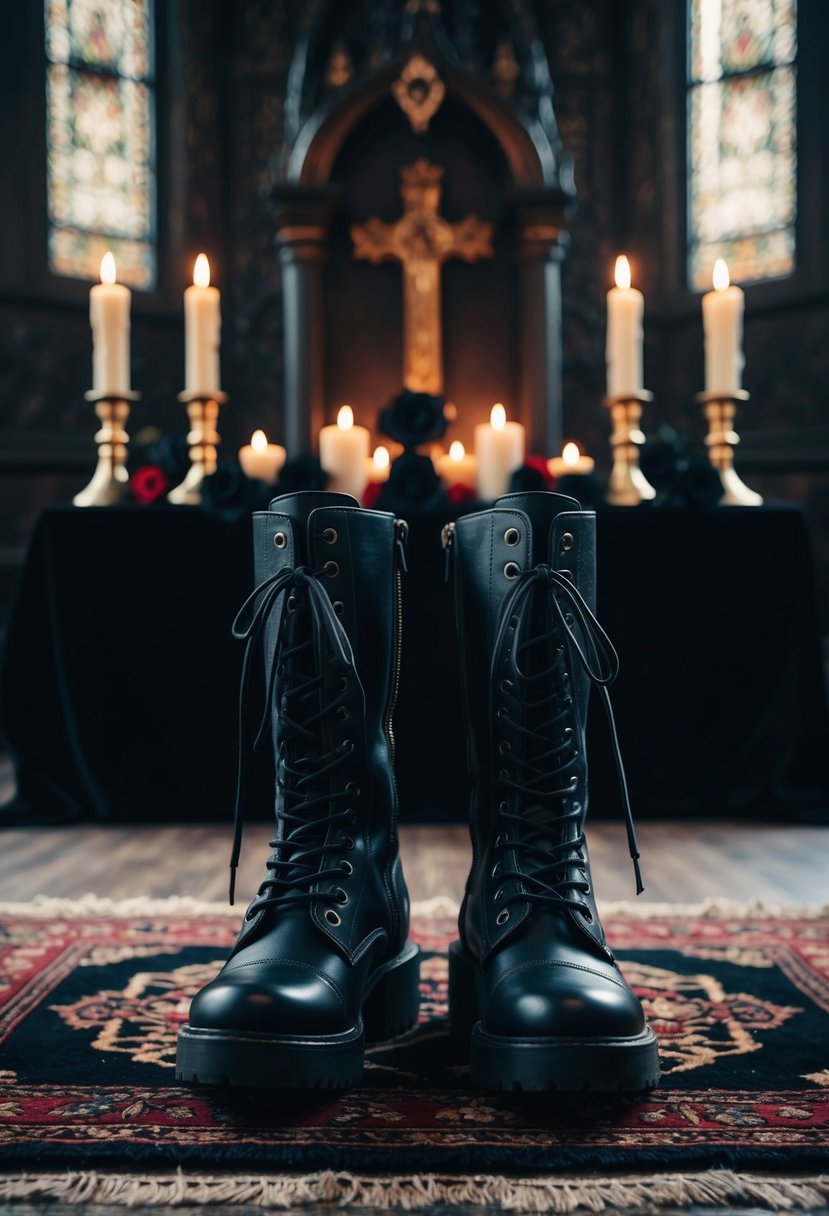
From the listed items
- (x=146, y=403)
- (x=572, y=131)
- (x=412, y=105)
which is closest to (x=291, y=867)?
(x=412, y=105)

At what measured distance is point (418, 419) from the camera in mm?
2113

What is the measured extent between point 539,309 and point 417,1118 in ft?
9.37

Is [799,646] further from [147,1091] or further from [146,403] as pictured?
[146,403]

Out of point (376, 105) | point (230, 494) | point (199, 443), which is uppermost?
point (376, 105)

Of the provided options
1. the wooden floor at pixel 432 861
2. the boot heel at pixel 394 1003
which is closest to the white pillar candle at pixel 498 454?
the wooden floor at pixel 432 861

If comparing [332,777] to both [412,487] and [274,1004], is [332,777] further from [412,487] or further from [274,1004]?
[412,487]

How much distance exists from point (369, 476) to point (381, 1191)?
6.47 feet

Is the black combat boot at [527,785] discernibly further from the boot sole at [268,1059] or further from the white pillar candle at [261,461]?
the white pillar candle at [261,461]

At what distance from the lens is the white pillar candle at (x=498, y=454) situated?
6.98ft

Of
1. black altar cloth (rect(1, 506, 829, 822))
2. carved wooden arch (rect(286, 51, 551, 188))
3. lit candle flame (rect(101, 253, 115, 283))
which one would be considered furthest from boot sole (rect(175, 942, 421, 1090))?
carved wooden arch (rect(286, 51, 551, 188))

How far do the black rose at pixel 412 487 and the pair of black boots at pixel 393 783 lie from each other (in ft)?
3.27

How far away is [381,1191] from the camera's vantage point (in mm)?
695

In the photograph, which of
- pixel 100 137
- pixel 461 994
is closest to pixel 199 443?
pixel 461 994

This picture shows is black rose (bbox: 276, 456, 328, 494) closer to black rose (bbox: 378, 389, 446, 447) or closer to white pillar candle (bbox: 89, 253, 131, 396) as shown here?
black rose (bbox: 378, 389, 446, 447)
